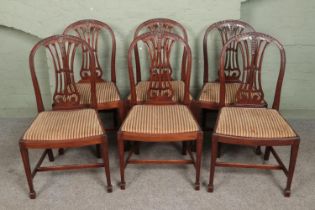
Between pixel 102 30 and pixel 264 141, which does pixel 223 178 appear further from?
pixel 102 30

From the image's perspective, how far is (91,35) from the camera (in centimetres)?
265

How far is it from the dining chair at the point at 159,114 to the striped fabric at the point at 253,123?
0.62ft

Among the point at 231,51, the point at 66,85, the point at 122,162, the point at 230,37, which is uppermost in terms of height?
the point at 230,37

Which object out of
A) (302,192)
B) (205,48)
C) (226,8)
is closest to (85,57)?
(205,48)

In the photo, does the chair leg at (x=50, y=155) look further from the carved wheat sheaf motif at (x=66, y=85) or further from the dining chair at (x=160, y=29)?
the dining chair at (x=160, y=29)

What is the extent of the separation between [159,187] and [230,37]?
1.22m

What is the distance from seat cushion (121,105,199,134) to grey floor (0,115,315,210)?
0.43 metres

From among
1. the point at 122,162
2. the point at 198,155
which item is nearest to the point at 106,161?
the point at 122,162

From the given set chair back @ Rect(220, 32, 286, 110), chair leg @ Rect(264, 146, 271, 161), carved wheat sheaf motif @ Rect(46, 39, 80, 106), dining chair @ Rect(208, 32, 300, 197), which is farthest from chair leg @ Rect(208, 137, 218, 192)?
carved wheat sheaf motif @ Rect(46, 39, 80, 106)

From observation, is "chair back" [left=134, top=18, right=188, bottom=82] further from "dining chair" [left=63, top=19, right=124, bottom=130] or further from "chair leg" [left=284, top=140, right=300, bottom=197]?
"chair leg" [left=284, top=140, right=300, bottom=197]

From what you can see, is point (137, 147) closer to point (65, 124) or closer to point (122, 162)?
point (122, 162)

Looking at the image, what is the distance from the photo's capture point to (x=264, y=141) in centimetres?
201

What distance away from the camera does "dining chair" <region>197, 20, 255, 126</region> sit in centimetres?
247

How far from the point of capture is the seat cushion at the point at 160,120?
82.7 inches
